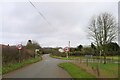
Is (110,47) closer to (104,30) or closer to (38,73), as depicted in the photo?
(104,30)

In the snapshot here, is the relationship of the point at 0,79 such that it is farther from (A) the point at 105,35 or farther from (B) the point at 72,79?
(A) the point at 105,35

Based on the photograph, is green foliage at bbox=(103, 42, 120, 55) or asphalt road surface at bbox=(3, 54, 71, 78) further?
green foliage at bbox=(103, 42, 120, 55)

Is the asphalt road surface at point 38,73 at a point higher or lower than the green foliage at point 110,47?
lower

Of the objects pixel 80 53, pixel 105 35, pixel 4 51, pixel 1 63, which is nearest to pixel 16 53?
pixel 4 51

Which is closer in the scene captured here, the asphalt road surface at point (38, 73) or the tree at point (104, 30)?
the asphalt road surface at point (38, 73)

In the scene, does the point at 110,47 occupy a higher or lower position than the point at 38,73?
higher

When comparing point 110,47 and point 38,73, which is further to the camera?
point 110,47

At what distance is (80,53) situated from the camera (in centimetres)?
9500

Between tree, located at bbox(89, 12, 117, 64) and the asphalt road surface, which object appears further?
tree, located at bbox(89, 12, 117, 64)

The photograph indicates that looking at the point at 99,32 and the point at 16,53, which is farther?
the point at 99,32

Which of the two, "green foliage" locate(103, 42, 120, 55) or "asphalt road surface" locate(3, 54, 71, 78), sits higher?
"green foliage" locate(103, 42, 120, 55)

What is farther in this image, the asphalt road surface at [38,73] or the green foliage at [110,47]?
the green foliage at [110,47]

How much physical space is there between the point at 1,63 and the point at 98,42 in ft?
94.3

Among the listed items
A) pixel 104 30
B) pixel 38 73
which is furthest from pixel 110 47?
pixel 38 73
